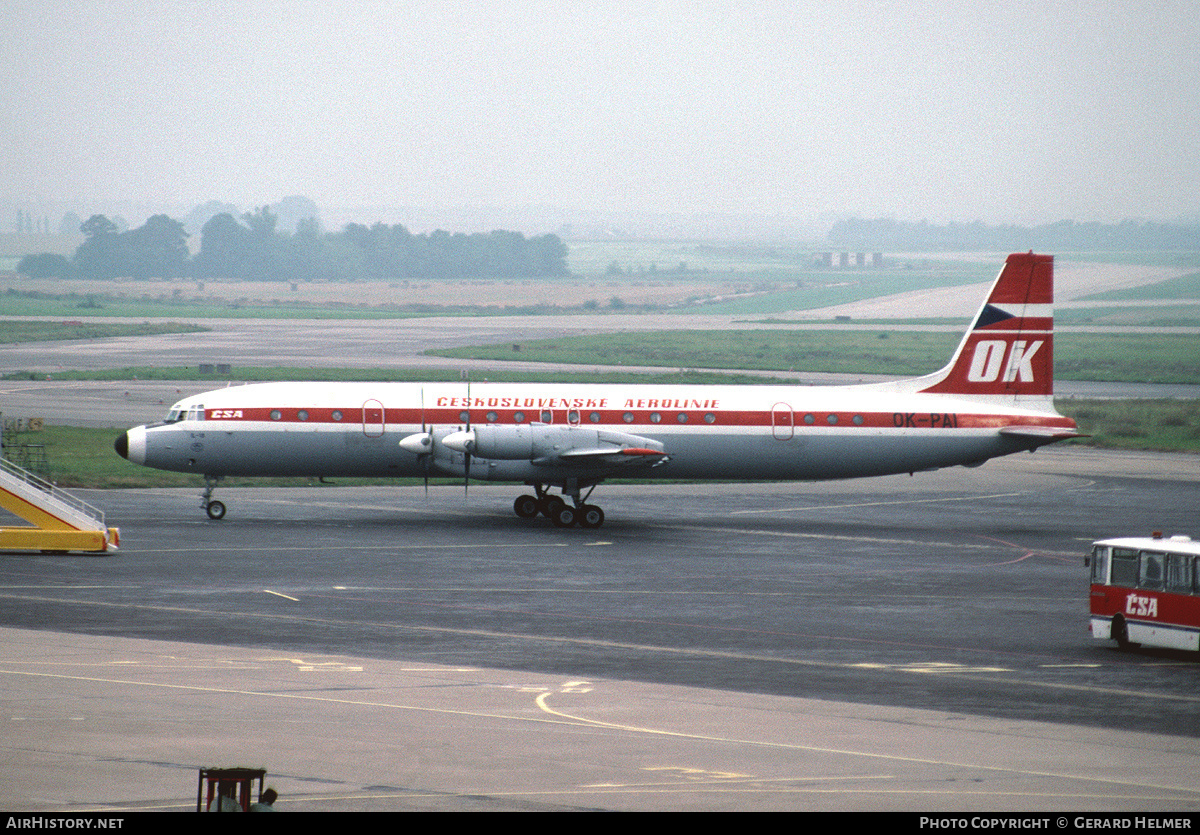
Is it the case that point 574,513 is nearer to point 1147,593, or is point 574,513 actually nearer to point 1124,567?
point 1124,567

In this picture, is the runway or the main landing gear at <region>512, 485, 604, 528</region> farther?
the main landing gear at <region>512, 485, 604, 528</region>

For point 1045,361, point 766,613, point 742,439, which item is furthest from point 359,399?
point 1045,361

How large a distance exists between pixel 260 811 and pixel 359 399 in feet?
103

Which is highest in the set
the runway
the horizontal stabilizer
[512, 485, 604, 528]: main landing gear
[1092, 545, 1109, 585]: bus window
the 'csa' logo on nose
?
the 'csa' logo on nose

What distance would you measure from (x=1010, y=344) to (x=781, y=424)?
8441 mm

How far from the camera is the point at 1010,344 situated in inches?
1774

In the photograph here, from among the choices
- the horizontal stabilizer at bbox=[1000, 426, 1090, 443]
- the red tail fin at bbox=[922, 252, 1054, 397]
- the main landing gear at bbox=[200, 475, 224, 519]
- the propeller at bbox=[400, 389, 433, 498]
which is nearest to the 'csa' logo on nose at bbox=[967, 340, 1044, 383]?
the red tail fin at bbox=[922, 252, 1054, 397]

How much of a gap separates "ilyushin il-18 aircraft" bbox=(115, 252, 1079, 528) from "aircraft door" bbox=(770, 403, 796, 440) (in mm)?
45

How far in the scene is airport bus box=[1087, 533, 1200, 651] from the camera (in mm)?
25281

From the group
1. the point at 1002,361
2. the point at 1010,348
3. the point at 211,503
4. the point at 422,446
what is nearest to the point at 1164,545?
the point at 1002,361

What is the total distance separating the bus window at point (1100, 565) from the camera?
26.5 metres

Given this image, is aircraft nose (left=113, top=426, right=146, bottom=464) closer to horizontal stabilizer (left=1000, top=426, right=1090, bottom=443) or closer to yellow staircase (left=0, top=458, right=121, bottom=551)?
yellow staircase (left=0, top=458, right=121, bottom=551)

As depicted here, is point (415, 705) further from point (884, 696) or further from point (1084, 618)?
point (1084, 618)

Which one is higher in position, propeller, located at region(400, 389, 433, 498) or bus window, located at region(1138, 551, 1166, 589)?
propeller, located at region(400, 389, 433, 498)
